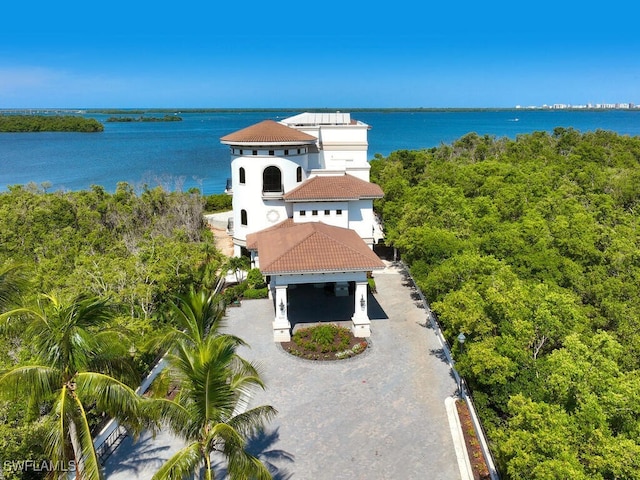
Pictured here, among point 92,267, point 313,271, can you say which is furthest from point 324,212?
point 92,267

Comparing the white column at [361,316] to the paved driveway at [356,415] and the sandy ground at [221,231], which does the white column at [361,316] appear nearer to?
the paved driveway at [356,415]

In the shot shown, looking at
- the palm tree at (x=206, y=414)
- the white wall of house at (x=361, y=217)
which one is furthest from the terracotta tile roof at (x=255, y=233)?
the palm tree at (x=206, y=414)

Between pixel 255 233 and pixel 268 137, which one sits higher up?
pixel 268 137

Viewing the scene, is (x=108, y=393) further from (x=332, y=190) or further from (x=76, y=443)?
(x=332, y=190)

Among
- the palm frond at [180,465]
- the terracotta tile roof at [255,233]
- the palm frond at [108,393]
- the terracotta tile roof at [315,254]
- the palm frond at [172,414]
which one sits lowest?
the terracotta tile roof at [255,233]

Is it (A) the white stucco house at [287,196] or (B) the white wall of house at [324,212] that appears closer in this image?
(A) the white stucco house at [287,196]

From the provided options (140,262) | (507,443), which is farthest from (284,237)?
(507,443)
